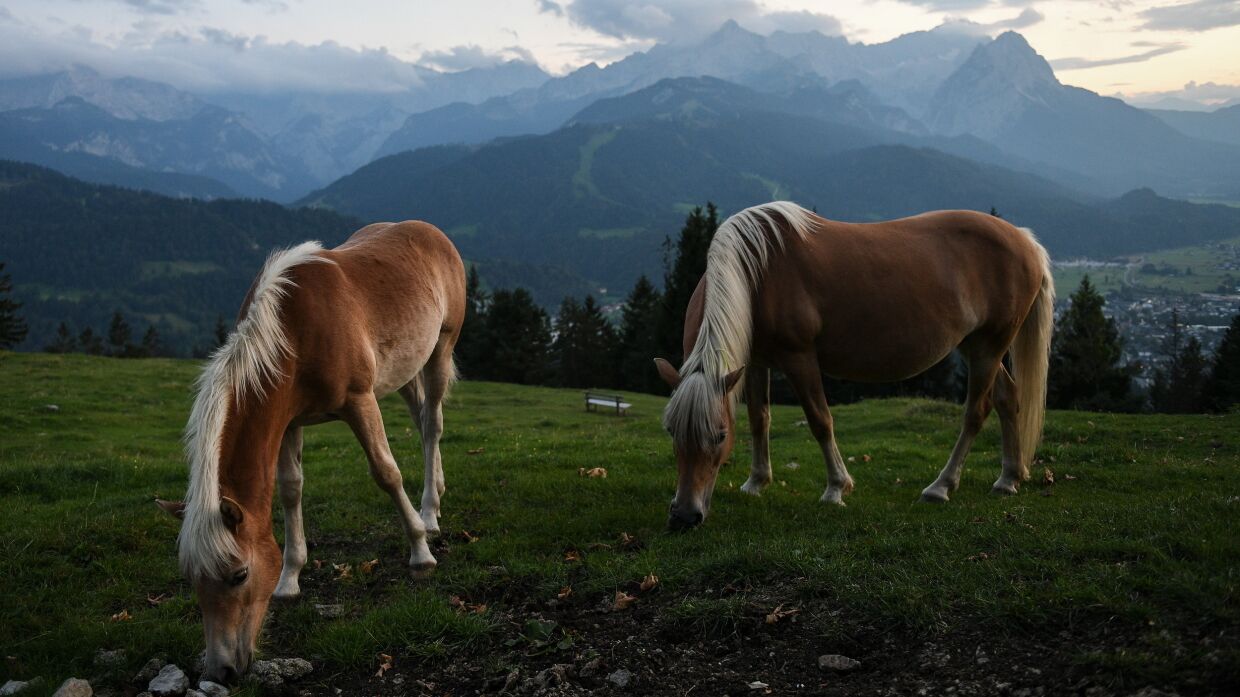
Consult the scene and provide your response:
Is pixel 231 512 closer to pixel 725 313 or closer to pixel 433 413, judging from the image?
pixel 433 413

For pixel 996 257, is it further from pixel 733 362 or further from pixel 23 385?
pixel 23 385

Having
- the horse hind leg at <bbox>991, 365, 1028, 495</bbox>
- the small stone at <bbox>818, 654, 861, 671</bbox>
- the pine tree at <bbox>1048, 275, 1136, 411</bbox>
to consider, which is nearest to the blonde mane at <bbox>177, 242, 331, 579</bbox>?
the small stone at <bbox>818, 654, 861, 671</bbox>

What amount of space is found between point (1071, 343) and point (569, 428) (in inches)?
1533

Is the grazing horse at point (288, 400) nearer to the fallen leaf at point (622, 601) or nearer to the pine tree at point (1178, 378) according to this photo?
the fallen leaf at point (622, 601)

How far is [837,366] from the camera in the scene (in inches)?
308

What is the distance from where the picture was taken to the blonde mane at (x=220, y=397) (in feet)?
15.1

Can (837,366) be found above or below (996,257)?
below

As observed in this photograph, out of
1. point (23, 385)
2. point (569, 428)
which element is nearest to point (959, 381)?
point (569, 428)

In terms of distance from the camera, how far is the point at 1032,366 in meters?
8.92

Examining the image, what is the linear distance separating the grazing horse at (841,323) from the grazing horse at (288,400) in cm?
259

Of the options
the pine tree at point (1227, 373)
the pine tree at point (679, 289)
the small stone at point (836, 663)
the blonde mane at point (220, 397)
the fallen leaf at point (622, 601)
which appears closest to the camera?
the small stone at point (836, 663)

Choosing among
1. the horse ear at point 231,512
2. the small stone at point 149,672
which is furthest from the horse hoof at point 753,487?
the small stone at point 149,672

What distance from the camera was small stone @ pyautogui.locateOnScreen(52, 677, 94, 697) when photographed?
4711 mm

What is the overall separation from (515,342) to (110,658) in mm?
55899
